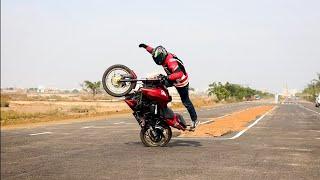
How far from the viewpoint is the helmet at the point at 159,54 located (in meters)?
9.41

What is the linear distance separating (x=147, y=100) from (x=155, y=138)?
1.11 metres

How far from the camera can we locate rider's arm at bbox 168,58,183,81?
945 cm

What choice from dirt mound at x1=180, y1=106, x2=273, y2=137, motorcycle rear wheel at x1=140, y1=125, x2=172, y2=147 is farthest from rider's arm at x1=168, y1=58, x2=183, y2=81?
dirt mound at x1=180, y1=106, x2=273, y2=137

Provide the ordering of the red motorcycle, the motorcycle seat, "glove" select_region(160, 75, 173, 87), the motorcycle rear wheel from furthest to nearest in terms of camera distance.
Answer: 1. the motorcycle rear wheel
2. the motorcycle seat
3. the red motorcycle
4. "glove" select_region(160, 75, 173, 87)

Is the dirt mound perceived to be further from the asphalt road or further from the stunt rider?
the stunt rider

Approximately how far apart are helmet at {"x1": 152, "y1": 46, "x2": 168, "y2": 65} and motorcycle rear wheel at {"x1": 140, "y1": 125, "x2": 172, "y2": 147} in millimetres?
2171

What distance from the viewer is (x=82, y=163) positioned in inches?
334

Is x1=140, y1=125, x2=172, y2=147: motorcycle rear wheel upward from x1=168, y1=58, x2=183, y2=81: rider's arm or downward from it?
downward

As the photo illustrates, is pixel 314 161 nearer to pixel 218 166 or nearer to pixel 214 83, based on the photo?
pixel 218 166

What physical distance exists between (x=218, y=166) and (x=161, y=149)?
109 inches

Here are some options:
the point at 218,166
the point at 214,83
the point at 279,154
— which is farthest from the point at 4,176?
the point at 214,83

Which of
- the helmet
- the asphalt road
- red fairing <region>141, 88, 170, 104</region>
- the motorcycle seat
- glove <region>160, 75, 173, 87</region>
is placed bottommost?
the asphalt road

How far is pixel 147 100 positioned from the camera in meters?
10.5

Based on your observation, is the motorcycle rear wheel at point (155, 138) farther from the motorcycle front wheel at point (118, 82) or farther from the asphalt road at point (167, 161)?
the motorcycle front wheel at point (118, 82)
